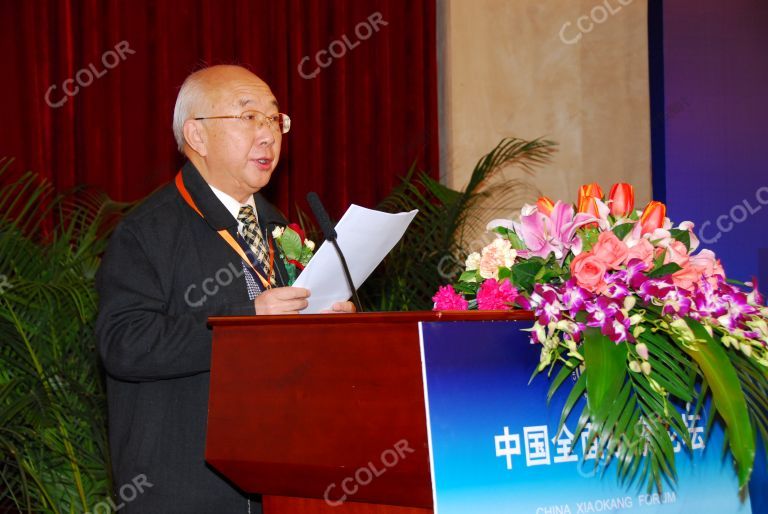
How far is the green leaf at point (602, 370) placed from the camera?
1342 mm

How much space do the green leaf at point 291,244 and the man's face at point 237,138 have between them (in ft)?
0.71

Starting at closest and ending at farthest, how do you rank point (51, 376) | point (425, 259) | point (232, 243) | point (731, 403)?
point (731, 403)
point (232, 243)
point (51, 376)
point (425, 259)

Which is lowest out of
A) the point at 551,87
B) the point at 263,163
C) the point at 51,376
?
the point at 51,376

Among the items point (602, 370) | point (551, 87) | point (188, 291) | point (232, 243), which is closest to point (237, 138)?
point (232, 243)

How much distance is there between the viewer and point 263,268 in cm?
216

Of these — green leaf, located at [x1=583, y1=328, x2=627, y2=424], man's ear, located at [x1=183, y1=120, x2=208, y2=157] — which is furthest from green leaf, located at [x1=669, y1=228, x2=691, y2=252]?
man's ear, located at [x1=183, y1=120, x2=208, y2=157]

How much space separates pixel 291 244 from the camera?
6.81 feet

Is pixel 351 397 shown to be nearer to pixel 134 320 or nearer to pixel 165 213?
pixel 134 320

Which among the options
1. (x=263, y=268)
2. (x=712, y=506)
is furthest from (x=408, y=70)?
(x=712, y=506)

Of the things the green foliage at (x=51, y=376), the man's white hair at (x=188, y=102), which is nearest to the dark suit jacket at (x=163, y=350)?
the man's white hair at (x=188, y=102)

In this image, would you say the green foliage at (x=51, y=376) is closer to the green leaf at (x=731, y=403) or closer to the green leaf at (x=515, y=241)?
the green leaf at (x=515, y=241)

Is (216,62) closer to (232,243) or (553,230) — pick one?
(232,243)

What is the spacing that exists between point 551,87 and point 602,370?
4.12 meters

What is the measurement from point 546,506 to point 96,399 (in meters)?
2.09
